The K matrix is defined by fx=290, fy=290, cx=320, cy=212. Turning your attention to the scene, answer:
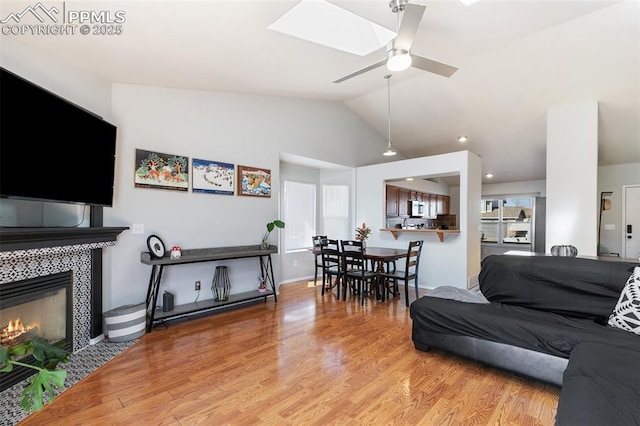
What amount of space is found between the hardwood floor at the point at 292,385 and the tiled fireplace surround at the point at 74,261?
53 cm

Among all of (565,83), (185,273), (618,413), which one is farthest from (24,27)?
(565,83)

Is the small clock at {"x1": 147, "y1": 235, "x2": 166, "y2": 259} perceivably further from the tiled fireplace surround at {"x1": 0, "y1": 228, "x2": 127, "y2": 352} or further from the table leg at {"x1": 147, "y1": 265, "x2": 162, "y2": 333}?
the tiled fireplace surround at {"x1": 0, "y1": 228, "x2": 127, "y2": 352}

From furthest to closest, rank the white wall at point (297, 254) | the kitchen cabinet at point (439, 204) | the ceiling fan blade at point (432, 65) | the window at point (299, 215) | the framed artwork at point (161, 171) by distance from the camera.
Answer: the kitchen cabinet at point (439, 204) → the window at point (299, 215) → the white wall at point (297, 254) → the framed artwork at point (161, 171) → the ceiling fan blade at point (432, 65)

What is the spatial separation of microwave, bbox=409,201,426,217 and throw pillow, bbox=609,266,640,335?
513 cm

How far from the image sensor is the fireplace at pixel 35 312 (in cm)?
216

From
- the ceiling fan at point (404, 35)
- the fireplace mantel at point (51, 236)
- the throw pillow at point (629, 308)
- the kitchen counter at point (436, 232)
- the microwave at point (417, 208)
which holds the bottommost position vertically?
the throw pillow at point (629, 308)

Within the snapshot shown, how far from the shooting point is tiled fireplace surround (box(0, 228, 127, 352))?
206 cm

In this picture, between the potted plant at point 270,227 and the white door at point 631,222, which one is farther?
the white door at point 631,222

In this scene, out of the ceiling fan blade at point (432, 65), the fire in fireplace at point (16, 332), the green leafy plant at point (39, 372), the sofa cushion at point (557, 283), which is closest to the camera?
the green leafy plant at point (39, 372)

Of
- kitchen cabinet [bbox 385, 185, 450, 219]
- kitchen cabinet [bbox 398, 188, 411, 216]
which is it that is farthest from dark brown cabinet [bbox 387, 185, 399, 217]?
kitchen cabinet [bbox 398, 188, 411, 216]

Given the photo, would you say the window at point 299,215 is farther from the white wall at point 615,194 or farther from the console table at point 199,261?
the white wall at point 615,194

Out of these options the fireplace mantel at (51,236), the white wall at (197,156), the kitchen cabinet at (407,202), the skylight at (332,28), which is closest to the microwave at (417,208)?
the kitchen cabinet at (407,202)

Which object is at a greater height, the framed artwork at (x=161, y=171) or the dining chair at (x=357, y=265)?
the framed artwork at (x=161, y=171)

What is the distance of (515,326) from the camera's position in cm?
220
